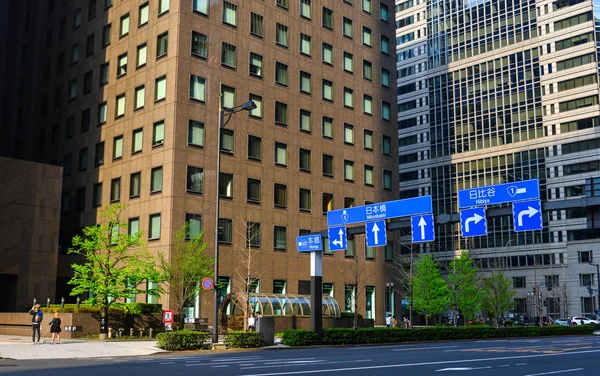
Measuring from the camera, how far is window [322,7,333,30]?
229 ft

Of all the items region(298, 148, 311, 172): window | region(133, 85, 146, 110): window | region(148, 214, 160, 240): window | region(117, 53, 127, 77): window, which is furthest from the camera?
region(298, 148, 311, 172): window

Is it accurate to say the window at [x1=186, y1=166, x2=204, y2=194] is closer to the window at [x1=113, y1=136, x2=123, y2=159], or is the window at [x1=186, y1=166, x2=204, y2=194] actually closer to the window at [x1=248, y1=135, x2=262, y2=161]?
the window at [x1=248, y1=135, x2=262, y2=161]

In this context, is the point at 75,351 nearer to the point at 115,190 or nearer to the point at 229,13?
the point at 115,190

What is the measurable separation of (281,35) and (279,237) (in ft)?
64.3

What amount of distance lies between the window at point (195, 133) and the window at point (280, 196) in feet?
29.7

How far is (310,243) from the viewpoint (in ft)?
128

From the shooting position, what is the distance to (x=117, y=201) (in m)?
60.1

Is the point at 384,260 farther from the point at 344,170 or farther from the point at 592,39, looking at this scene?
the point at 592,39

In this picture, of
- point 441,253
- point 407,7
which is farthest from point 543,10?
point 441,253

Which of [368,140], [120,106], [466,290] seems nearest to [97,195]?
[120,106]

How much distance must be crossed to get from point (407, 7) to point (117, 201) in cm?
8602

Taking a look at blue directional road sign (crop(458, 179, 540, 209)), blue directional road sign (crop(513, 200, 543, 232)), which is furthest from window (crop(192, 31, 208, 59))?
blue directional road sign (crop(513, 200, 543, 232))

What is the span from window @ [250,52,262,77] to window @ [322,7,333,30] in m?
10.6

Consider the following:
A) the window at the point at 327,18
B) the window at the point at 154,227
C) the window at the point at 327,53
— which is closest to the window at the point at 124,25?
the window at the point at 154,227
